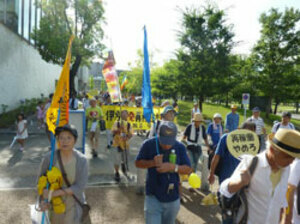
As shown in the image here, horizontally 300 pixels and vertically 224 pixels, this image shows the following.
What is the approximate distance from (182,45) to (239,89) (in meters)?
7.82

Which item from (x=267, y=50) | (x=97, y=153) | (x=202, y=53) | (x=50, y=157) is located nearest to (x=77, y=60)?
(x=202, y=53)

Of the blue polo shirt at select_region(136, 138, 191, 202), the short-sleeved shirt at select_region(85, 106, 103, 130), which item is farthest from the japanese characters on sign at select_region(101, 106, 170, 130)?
the blue polo shirt at select_region(136, 138, 191, 202)

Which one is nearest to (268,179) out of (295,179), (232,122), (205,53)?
(295,179)

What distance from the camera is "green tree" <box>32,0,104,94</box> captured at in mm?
18625

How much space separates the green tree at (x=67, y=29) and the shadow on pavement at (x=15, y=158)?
11.1 meters

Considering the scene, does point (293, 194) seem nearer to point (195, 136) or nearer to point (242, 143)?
point (242, 143)

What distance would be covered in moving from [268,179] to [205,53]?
1758 cm

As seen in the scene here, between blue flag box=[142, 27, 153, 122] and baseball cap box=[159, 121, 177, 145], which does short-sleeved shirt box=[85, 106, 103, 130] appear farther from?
baseball cap box=[159, 121, 177, 145]

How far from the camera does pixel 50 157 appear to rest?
2.71 metres

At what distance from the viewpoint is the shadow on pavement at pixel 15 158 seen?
6894 mm

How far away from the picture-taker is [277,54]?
19016 mm

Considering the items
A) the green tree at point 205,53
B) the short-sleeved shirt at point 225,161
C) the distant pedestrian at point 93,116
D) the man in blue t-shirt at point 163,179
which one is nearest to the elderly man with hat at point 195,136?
the short-sleeved shirt at point 225,161

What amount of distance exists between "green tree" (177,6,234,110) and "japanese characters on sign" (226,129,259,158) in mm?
15213

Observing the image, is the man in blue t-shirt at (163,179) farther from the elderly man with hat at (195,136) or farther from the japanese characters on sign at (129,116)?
the japanese characters on sign at (129,116)
